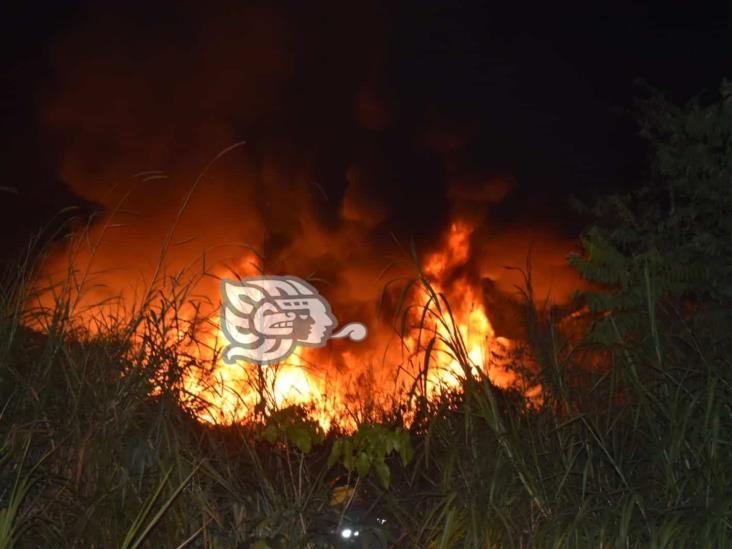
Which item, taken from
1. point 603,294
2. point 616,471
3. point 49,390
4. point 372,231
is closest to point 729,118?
point 603,294

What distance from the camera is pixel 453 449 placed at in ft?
9.79

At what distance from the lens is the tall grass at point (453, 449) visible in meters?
2.75

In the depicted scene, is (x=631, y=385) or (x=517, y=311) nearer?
(x=631, y=385)

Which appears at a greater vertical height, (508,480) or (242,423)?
(242,423)

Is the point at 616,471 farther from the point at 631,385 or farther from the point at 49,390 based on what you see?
the point at 49,390

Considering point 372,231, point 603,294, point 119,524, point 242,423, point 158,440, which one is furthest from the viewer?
point 372,231

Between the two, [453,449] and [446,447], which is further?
[446,447]

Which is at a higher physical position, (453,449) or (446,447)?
(446,447)

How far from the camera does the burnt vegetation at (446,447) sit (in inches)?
109

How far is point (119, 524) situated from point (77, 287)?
0.85m

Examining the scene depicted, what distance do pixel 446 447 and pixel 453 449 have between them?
366mm

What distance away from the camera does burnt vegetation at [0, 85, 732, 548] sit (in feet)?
9.05

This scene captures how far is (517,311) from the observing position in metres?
3.32

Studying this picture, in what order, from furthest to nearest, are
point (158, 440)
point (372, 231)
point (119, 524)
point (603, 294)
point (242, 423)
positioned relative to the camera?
point (372, 231)
point (603, 294)
point (242, 423)
point (158, 440)
point (119, 524)
